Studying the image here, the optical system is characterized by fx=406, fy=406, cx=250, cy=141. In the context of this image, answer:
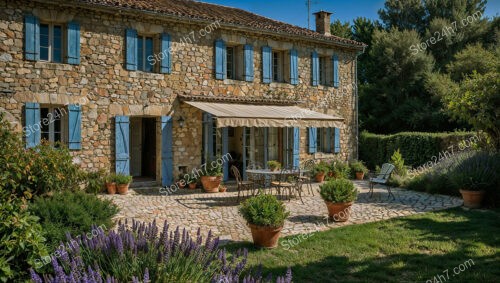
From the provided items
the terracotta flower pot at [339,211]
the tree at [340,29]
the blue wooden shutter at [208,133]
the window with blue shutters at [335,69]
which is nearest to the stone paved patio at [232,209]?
the terracotta flower pot at [339,211]

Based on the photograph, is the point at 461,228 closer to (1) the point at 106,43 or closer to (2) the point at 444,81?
(1) the point at 106,43

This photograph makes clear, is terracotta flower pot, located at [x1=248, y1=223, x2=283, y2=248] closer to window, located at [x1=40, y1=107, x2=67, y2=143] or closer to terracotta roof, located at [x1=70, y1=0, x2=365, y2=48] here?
window, located at [x1=40, y1=107, x2=67, y2=143]

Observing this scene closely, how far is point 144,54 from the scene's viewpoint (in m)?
14.3

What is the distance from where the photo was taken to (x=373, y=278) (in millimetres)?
6008

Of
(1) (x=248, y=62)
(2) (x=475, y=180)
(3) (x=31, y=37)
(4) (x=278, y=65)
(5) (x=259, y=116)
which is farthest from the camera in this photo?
(4) (x=278, y=65)

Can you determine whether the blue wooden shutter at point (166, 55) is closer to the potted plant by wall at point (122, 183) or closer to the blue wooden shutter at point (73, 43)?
the blue wooden shutter at point (73, 43)

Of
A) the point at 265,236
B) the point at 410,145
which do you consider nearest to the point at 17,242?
the point at 265,236

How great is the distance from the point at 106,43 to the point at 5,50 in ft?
9.50

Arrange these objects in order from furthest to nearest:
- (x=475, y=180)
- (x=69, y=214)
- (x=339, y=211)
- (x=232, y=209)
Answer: (x=475, y=180)
(x=232, y=209)
(x=339, y=211)
(x=69, y=214)

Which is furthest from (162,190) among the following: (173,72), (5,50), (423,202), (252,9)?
(252,9)

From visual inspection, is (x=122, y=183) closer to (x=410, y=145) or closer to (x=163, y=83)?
(x=163, y=83)

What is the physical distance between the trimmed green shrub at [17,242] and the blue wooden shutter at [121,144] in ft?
31.2

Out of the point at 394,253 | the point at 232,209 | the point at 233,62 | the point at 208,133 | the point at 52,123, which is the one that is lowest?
the point at 394,253

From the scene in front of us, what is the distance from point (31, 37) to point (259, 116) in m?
7.24
